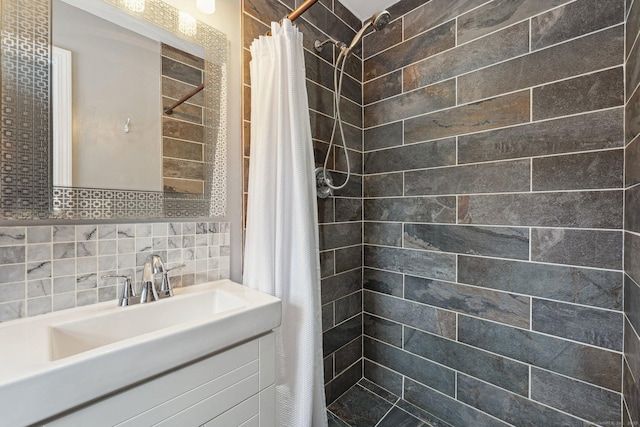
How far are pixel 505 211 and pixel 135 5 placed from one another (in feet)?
5.71

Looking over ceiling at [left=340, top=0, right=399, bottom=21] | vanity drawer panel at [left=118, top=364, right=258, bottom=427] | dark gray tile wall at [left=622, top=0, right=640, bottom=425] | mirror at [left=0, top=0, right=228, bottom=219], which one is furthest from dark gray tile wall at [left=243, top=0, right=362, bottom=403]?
vanity drawer panel at [left=118, top=364, right=258, bottom=427]

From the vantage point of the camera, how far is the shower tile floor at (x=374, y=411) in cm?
141

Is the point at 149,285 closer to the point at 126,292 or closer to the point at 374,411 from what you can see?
the point at 126,292

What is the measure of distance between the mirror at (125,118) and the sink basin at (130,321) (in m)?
0.33

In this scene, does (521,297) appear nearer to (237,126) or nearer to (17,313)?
(237,126)

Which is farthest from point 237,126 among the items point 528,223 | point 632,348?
point 632,348

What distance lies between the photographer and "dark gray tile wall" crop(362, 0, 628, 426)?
100 centimetres

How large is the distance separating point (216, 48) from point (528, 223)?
5.19 ft

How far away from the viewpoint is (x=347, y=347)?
5.39 feet

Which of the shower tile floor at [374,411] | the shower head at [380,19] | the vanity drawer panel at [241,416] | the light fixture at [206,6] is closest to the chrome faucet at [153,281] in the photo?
the vanity drawer panel at [241,416]

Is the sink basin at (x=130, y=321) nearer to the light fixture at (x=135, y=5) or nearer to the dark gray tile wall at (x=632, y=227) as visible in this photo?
the light fixture at (x=135, y=5)

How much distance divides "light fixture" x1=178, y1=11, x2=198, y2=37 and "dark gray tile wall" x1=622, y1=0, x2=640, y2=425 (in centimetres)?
155

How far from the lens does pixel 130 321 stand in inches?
32.9

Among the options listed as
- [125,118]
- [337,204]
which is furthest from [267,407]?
[125,118]
